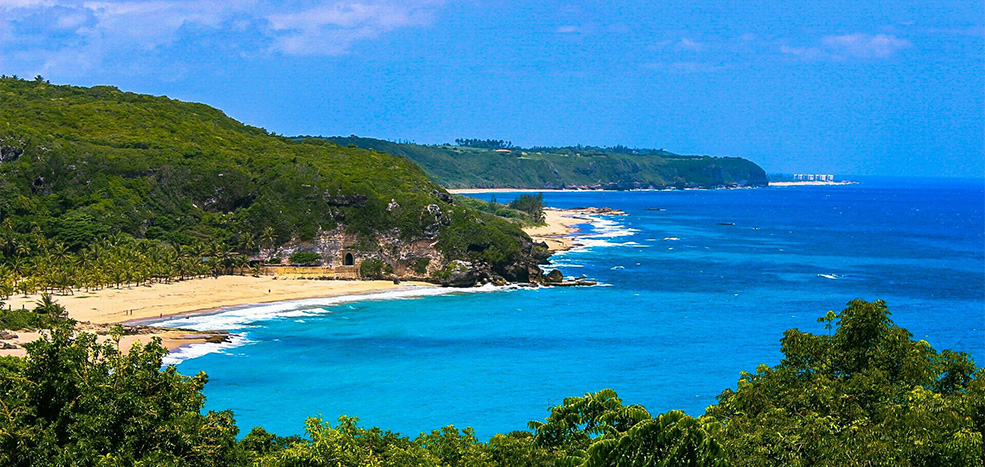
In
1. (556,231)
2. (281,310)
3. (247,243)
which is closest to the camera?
(281,310)

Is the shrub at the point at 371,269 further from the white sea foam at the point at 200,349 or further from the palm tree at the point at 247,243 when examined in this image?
the white sea foam at the point at 200,349

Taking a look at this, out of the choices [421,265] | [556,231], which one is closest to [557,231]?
[556,231]

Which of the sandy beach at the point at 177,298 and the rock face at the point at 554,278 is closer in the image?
the sandy beach at the point at 177,298

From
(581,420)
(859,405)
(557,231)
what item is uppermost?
(581,420)

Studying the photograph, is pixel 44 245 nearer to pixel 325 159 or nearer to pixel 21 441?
pixel 325 159

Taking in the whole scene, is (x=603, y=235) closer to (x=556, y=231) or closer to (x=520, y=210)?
(x=556, y=231)

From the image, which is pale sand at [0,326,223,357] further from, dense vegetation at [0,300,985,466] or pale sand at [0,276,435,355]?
dense vegetation at [0,300,985,466]

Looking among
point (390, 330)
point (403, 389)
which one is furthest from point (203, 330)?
point (403, 389)

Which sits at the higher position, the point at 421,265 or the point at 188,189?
the point at 188,189

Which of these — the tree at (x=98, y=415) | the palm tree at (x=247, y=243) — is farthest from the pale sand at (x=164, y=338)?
the tree at (x=98, y=415)
